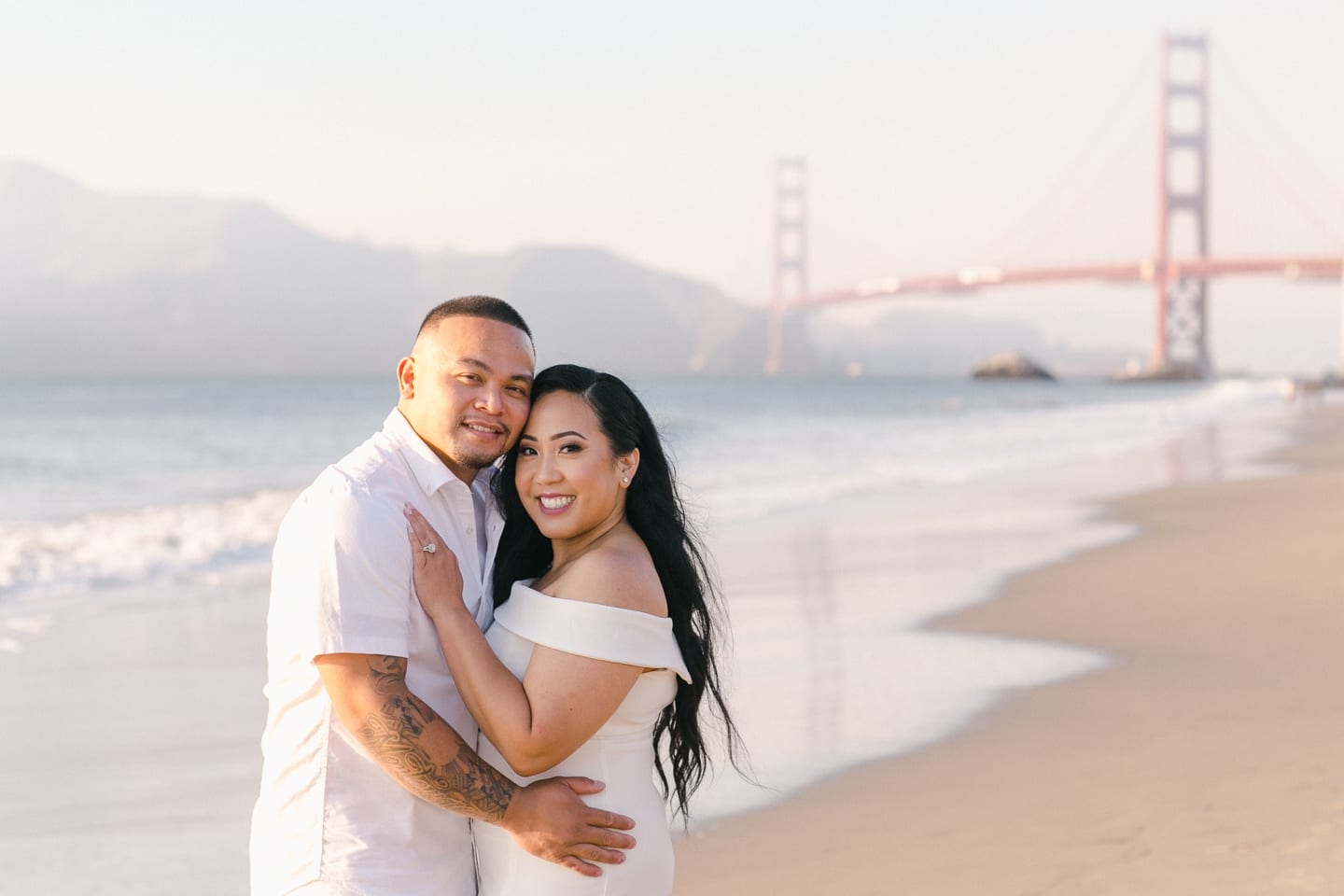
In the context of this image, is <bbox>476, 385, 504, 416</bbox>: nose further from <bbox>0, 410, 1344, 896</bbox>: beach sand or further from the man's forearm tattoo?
<bbox>0, 410, 1344, 896</bbox>: beach sand

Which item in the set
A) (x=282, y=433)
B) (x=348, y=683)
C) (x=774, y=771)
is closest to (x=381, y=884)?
(x=348, y=683)

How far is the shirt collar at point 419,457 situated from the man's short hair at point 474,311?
4.4 inches

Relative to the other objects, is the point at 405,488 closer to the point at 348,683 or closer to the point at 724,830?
the point at 348,683

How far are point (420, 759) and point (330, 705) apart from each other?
12 cm

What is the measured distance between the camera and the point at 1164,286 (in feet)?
143

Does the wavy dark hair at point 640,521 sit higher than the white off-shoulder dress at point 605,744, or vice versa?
the wavy dark hair at point 640,521

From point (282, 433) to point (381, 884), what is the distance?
2163 centimetres

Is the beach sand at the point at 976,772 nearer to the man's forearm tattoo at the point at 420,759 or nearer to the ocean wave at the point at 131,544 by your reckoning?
the man's forearm tattoo at the point at 420,759

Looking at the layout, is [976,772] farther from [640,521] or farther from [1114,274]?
[1114,274]

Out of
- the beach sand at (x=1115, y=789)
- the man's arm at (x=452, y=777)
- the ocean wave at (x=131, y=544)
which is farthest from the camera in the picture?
the ocean wave at (x=131, y=544)

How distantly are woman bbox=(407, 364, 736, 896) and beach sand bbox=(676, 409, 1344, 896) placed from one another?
2.85 feet

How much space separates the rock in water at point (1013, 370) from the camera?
62312 millimetres

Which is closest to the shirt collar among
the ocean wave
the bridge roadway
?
the ocean wave

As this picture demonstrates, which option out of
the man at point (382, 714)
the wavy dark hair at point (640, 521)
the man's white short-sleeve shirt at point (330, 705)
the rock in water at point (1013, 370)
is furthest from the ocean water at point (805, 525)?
the rock in water at point (1013, 370)
